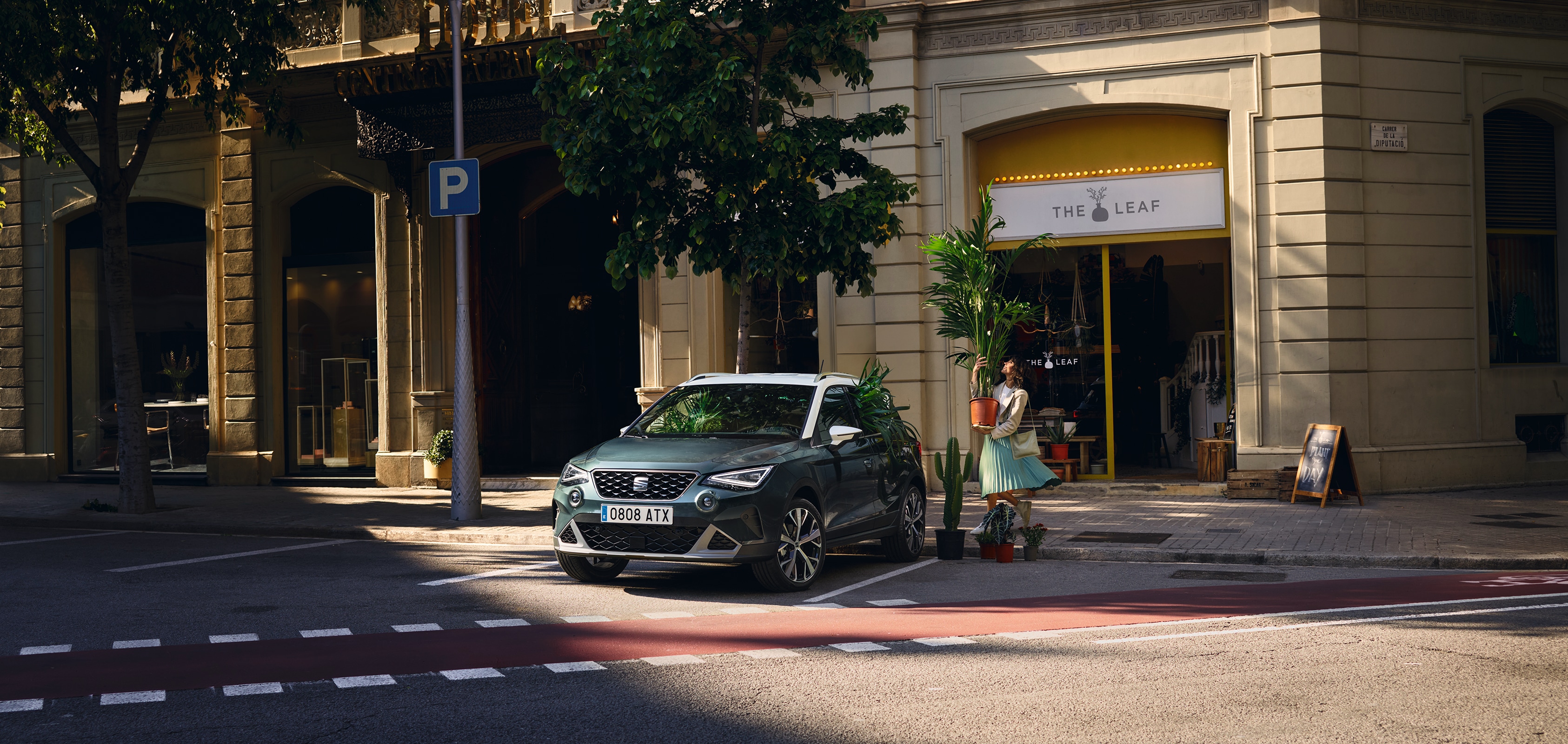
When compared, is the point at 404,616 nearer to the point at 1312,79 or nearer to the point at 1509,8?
the point at 1312,79

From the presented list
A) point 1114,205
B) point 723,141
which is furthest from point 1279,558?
point 1114,205

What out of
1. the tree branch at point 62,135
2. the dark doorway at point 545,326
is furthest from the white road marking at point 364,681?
the dark doorway at point 545,326

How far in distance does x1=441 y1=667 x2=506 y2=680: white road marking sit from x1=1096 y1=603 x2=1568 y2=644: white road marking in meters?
3.33

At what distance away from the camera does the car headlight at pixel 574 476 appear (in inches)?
351

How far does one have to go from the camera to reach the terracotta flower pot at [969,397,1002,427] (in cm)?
1116

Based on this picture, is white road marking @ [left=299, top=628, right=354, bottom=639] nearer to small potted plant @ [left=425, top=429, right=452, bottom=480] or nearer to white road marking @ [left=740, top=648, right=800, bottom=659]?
white road marking @ [left=740, top=648, right=800, bottom=659]

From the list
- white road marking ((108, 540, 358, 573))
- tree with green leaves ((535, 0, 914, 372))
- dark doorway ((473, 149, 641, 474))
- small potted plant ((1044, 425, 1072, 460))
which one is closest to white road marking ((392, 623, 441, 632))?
white road marking ((108, 540, 358, 573))

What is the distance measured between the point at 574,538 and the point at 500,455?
10665 millimetres

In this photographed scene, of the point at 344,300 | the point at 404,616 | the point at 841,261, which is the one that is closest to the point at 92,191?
the point at 344,300

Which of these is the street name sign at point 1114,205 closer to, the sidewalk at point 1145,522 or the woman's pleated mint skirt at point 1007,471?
the sidewalk at point 1145,522

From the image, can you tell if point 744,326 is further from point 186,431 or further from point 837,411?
point 186,431

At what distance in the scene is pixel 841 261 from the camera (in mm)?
12266

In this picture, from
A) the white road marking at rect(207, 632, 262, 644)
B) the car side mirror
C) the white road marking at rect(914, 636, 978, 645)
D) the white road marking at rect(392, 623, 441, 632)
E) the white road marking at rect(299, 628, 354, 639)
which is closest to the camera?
the white road marking at rect(914, 636, 978, 645)

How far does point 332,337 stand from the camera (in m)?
19.0
